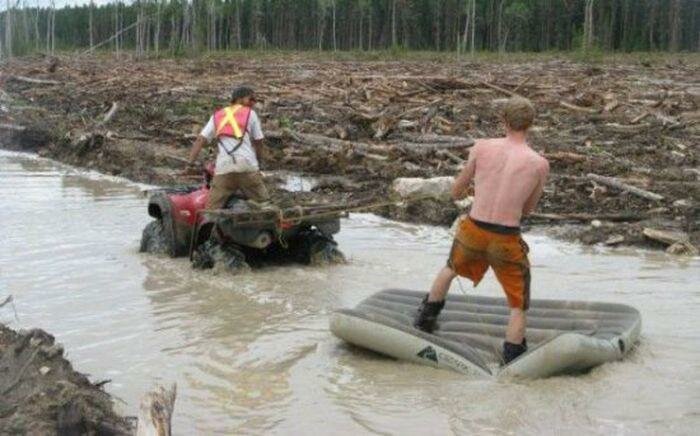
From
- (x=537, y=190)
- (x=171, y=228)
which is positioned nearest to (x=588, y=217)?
(x=171, y=228)

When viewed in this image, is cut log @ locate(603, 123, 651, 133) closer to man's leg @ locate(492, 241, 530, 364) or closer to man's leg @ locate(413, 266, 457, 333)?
man's leg @ locate(413, 266, 457, 333)

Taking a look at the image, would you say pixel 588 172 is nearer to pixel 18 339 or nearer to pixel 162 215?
pixel 162 215

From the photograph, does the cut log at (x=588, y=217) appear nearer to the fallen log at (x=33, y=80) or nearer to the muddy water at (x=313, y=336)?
the muddy water at (x=313, y=336)

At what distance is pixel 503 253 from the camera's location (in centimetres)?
609

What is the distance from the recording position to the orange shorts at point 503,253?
6094 mm

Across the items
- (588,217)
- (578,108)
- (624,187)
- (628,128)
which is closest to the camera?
(588,217)

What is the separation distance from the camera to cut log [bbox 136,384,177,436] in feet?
14.1

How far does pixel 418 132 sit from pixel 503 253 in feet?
41.1

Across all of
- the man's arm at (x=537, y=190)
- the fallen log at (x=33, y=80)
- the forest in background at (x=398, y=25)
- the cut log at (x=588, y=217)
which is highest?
the forest in background at (x=398, y=25)

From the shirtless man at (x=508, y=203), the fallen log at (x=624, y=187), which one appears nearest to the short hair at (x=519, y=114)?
the shirtless man at (x=508, y=203)

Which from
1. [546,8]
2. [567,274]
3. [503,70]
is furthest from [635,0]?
[567,274]

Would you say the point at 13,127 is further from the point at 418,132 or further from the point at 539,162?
the point at 539,162

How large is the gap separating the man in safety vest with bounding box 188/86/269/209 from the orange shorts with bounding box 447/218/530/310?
13.0 ft

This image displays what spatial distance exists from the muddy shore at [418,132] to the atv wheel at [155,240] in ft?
10.5
